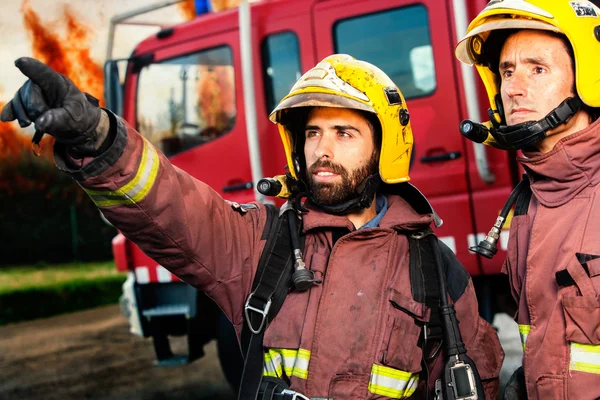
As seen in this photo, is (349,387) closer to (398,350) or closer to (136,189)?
(398,350)

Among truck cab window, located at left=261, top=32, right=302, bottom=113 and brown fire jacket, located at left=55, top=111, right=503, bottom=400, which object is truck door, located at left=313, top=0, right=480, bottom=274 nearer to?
truck cab window, located at left=261, top=32, right=302, bottom=113

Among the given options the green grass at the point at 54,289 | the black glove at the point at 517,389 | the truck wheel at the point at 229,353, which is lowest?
the green grass at the point at 54,289

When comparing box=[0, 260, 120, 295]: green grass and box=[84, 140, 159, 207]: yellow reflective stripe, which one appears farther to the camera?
box=[0, 260, 120, 295]: green grass

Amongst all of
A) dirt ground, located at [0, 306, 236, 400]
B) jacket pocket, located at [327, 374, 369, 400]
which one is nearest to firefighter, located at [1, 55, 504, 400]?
jacket pocket, located at [327, 374, 369, 400]

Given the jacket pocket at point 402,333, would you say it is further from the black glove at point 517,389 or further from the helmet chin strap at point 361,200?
the helmet chin strap at point 361,200

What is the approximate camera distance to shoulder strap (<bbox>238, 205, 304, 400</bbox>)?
2125 mm

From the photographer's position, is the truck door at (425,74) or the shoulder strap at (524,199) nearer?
the shoulder strap at (524,199)

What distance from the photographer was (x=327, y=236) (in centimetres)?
232

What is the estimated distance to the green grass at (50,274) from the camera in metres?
10.8

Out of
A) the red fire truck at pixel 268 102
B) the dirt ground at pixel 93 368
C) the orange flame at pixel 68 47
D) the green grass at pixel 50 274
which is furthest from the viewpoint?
the orange flame at pixel 68 47

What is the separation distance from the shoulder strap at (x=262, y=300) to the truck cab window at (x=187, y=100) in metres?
2.58

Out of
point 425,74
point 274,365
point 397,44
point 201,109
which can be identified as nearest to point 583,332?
point 274,365

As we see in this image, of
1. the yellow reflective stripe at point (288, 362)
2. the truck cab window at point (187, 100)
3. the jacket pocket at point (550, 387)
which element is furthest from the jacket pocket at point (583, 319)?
the truck cab window at point (187, 100)

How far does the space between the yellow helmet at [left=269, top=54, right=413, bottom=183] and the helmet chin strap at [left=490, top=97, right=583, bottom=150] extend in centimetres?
47
